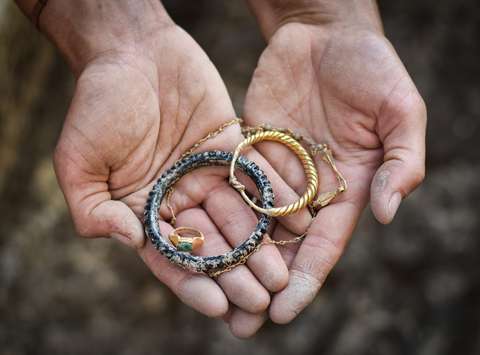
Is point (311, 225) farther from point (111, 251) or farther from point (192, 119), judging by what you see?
point (111, 251)

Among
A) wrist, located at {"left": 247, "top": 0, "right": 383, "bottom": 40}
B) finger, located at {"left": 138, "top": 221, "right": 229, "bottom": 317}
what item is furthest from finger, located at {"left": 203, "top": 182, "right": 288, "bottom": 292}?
wrist, located at {"left": 247, "top": 0, "right": 383, "bottom": 40}

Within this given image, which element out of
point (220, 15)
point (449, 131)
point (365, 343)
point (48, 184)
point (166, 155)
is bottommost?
point (365, 343)

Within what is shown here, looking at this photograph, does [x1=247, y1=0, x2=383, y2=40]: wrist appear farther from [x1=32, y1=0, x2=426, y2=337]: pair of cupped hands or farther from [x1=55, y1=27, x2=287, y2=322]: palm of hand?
[x1=55, y1=27, x2=287, y2=322]: palm of hand

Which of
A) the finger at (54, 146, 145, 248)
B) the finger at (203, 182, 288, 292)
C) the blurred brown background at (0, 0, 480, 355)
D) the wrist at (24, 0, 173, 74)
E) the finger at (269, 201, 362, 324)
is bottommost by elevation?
the blurred brown background at (0, 0, 480, 355)

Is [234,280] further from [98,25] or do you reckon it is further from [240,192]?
[98,25]

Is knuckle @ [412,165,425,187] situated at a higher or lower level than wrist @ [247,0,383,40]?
lower

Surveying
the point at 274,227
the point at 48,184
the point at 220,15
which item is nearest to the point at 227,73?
the point at 220,15

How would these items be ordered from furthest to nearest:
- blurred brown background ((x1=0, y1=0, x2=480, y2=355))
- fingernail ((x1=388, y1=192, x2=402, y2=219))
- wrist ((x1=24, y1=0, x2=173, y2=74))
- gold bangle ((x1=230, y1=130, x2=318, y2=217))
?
blurred brown background ((x1=0, y1=0, x2=480, y2=355))
wrist ((x1=24, y1=0, x2=173, y2=74))
gold bangle ((x1=230, y1=130, x2=318, y2=217))
fingernail ((x1=388, y1=192, x2=402, y2=219))

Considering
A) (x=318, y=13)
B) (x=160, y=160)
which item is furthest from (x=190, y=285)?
(x=318, y=13)
